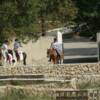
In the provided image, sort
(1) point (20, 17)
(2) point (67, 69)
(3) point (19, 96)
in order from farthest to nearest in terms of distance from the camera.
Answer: (2) point (67, 69) → (1) point (20, 17) → (3) point (19, 96)

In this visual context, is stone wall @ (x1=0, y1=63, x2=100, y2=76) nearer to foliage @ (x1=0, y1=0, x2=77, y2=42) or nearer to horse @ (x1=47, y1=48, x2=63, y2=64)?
horse @ (x1=47, y1=48, x2=63, y2=64)

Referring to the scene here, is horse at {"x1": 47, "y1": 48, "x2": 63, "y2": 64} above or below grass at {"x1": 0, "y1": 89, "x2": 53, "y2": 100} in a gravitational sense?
above

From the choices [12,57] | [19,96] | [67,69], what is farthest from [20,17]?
[12,57]

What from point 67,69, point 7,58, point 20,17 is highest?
point 20,17

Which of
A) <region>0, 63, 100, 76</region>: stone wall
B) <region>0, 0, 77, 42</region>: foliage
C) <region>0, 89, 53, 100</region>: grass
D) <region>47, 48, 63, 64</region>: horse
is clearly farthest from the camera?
<region>47, 48, 63, 64</region>: horse

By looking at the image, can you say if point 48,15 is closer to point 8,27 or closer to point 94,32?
point 8,27

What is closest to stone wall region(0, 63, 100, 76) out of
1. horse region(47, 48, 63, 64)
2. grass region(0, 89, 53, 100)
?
horse region(47, 48, 63, 64)

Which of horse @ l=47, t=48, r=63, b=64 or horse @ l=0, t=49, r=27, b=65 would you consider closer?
horse @ l=0, t=49, r=27, b=65

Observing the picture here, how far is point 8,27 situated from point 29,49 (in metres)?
13.1

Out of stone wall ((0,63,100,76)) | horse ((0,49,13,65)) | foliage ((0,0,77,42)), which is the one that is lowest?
stone wall ((0,63,100,76))

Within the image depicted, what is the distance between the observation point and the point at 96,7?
84.6ft

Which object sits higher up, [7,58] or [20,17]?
[20,17]

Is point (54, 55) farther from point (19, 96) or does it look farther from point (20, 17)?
point (19, 96)

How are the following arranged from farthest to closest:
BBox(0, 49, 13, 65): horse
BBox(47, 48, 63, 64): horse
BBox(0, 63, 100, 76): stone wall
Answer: BBox(47, 48, 63, 64): horse → BBox(0, 49, 13, 65): horse → BBox(0, 63, 100, 76): stone wall
